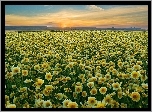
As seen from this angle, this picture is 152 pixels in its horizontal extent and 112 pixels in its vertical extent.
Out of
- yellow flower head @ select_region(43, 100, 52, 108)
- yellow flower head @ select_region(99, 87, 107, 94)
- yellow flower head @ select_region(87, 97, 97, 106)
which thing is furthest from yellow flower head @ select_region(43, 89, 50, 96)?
yellow flower head @ select_region(99, 87, 107, 94)

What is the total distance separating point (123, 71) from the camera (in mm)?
5652

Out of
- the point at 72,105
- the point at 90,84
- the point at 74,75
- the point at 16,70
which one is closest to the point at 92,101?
the point at 72,105

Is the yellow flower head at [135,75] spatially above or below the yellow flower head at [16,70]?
below

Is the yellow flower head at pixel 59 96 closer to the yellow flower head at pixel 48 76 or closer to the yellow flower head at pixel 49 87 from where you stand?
the yellow flower head at pixel 49 87

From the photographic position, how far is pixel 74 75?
224 inches

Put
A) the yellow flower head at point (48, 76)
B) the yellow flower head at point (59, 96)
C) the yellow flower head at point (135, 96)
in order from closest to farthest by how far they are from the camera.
A: 1. the yellow flower head at point (135, 96)
2. the yellow flower head at point (59, 96)
3. the yellow flower head at point (48, 76)

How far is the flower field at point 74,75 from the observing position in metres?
4.99

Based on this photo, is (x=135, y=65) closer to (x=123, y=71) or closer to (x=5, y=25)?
(x=123, y=71)

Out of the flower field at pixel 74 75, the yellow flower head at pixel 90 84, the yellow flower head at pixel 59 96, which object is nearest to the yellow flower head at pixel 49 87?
the flower field at pixel 74 75

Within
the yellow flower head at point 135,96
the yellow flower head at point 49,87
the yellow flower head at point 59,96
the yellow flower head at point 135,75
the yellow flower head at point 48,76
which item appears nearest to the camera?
the yellow flower head at point 135,96

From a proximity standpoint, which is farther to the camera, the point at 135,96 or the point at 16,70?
the point at 16,70

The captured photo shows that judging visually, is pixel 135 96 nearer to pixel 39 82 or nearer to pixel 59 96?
pixel 59 96

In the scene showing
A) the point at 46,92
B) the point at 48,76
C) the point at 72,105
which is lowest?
the point at 72,105
